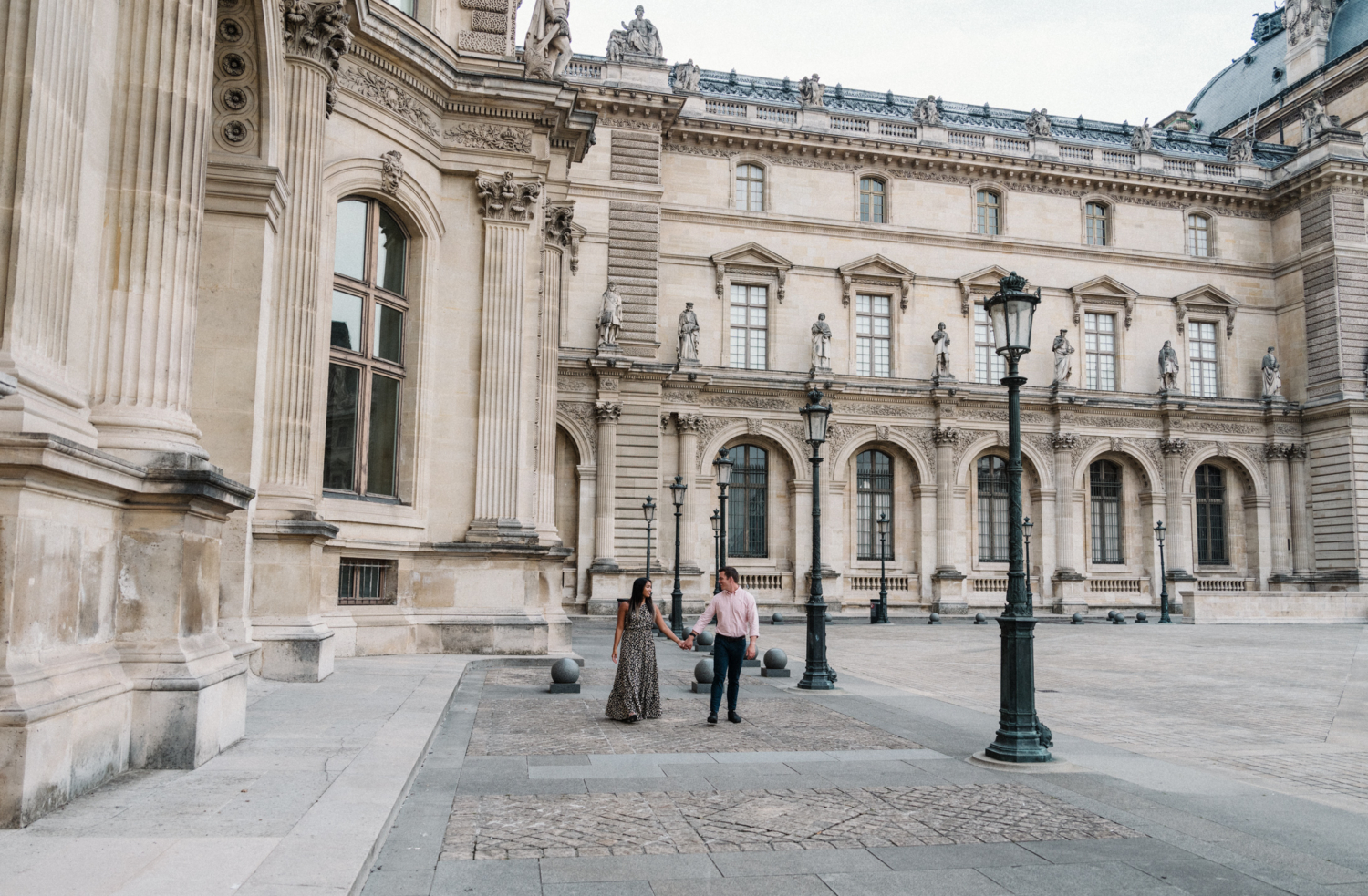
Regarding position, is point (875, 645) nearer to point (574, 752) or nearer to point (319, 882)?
point (574, 752)

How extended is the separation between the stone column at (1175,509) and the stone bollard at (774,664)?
32.8 metres

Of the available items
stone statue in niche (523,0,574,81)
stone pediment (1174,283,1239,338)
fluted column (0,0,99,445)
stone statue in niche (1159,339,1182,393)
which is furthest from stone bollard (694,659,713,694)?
stone pediment (1174,283,1239,338)

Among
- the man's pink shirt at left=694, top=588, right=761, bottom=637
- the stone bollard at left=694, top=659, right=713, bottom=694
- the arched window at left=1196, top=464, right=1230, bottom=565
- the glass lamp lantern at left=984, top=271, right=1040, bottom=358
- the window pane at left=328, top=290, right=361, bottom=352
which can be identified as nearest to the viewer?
the glass lamp lantern at left=984, top=271, right=1040, bottom=358

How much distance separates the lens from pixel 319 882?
193 inches

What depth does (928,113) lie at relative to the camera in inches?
1710

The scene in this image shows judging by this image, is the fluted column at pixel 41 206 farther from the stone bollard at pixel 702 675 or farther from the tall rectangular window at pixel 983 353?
the tall rectangular window at pixel 983 353

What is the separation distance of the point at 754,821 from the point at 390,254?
1297cm

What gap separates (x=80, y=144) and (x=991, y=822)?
7476 millimetres

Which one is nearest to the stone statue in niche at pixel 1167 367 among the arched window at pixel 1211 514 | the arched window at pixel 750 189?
the arched window at pixel 1211 514

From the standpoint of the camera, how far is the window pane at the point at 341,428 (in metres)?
16.0

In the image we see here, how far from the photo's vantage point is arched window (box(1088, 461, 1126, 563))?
4442cm

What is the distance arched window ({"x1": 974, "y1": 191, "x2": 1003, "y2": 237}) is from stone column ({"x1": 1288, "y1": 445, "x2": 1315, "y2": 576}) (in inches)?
631

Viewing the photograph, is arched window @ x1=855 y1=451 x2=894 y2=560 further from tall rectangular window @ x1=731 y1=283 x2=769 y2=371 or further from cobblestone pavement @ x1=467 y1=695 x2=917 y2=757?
cobblestone pavement @ x1=467 y1=695 x2=917 y2=757

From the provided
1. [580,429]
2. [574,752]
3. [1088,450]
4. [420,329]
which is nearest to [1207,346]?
[1088,450]
